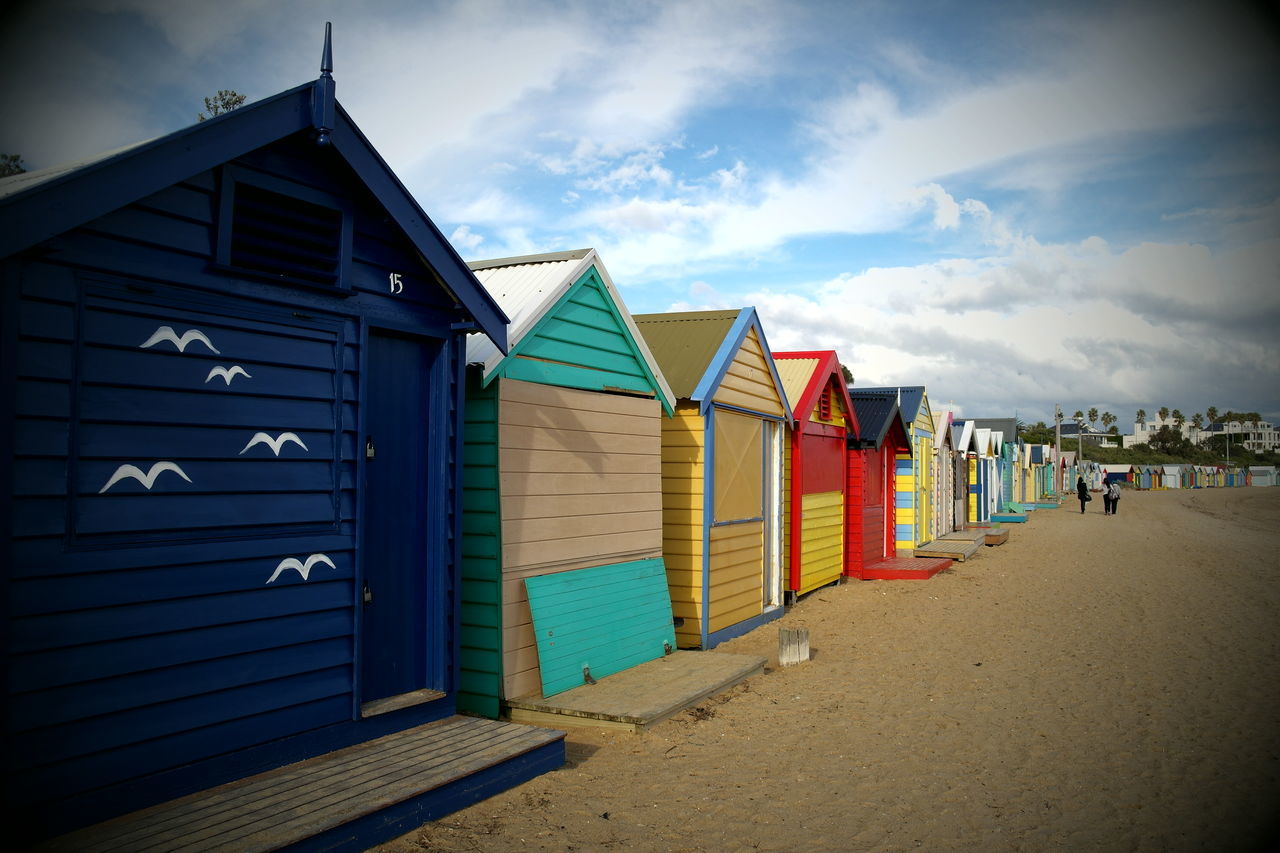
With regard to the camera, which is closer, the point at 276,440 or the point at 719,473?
the point at 276,440

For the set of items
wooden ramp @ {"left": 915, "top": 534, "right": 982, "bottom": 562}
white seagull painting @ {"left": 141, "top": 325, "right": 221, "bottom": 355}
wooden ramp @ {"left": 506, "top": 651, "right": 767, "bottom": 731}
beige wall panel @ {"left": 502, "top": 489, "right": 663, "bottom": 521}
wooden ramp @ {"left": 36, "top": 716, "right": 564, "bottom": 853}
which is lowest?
wooden ramp @ {"left": 915, "top": 534, "right": 982, "bottom": 562}

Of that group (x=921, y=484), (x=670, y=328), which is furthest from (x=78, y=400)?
(x=921, y=484)

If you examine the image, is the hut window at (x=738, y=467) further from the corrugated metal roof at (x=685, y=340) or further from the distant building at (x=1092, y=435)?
the distant building at (x=1092, y=435)

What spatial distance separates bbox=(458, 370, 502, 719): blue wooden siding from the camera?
257 inches

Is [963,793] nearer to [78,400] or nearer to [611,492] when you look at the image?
[611,492]

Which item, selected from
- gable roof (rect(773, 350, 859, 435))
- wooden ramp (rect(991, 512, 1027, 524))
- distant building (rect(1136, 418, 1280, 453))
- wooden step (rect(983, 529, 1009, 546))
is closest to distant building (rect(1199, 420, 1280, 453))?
distant building (rect(1136, 418, 1280, 453))

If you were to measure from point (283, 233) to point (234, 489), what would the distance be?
1.50 m

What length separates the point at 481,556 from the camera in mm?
6594

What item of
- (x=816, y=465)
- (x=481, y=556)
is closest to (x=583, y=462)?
(x=481, y=556)

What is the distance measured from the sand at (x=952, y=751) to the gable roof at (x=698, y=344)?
3.29m

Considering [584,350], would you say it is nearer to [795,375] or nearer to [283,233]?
[283,233]

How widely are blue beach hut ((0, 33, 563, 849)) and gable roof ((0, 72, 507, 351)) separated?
0.01m

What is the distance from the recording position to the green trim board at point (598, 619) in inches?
271

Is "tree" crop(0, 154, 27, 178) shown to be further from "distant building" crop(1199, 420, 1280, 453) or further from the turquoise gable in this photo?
"distant building" crop(1199, 420, 1280, 453)
